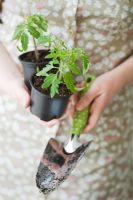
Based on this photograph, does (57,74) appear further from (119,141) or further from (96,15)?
(119,141)

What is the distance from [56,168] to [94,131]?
17 cm

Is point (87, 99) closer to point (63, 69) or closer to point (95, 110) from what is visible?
point (95, 110)

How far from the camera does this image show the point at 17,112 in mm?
1225

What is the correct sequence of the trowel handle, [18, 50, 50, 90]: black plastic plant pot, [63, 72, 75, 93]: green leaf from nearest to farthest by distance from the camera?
[63, 72, 75, 93]: green leaf
[18, 50, 50, 90]: black plastic plant pot
the trowel handle

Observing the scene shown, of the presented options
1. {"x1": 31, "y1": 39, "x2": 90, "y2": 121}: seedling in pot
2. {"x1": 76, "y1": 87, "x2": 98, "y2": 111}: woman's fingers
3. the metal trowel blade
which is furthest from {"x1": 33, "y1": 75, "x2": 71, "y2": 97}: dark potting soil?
the metal trowel blade

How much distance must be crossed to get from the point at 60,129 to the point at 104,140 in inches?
5.3

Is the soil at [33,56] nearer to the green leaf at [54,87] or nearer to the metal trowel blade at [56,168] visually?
the green leaf at [54,87]

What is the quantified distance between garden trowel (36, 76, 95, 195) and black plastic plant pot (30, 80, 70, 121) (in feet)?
0.32

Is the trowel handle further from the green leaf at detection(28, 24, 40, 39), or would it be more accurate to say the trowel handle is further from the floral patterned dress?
the green leaf at detection(28, 24, 40, 39)

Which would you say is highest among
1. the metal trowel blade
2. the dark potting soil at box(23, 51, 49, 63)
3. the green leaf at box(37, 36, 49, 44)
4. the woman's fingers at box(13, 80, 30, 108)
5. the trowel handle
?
the green leaf at box(37, 36, 49, 44)

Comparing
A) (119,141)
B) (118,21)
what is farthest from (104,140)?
(118,21)

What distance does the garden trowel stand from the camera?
1.10 metres

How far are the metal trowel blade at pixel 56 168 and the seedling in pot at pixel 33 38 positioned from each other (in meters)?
0.22

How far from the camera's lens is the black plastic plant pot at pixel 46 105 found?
936 millimetres
